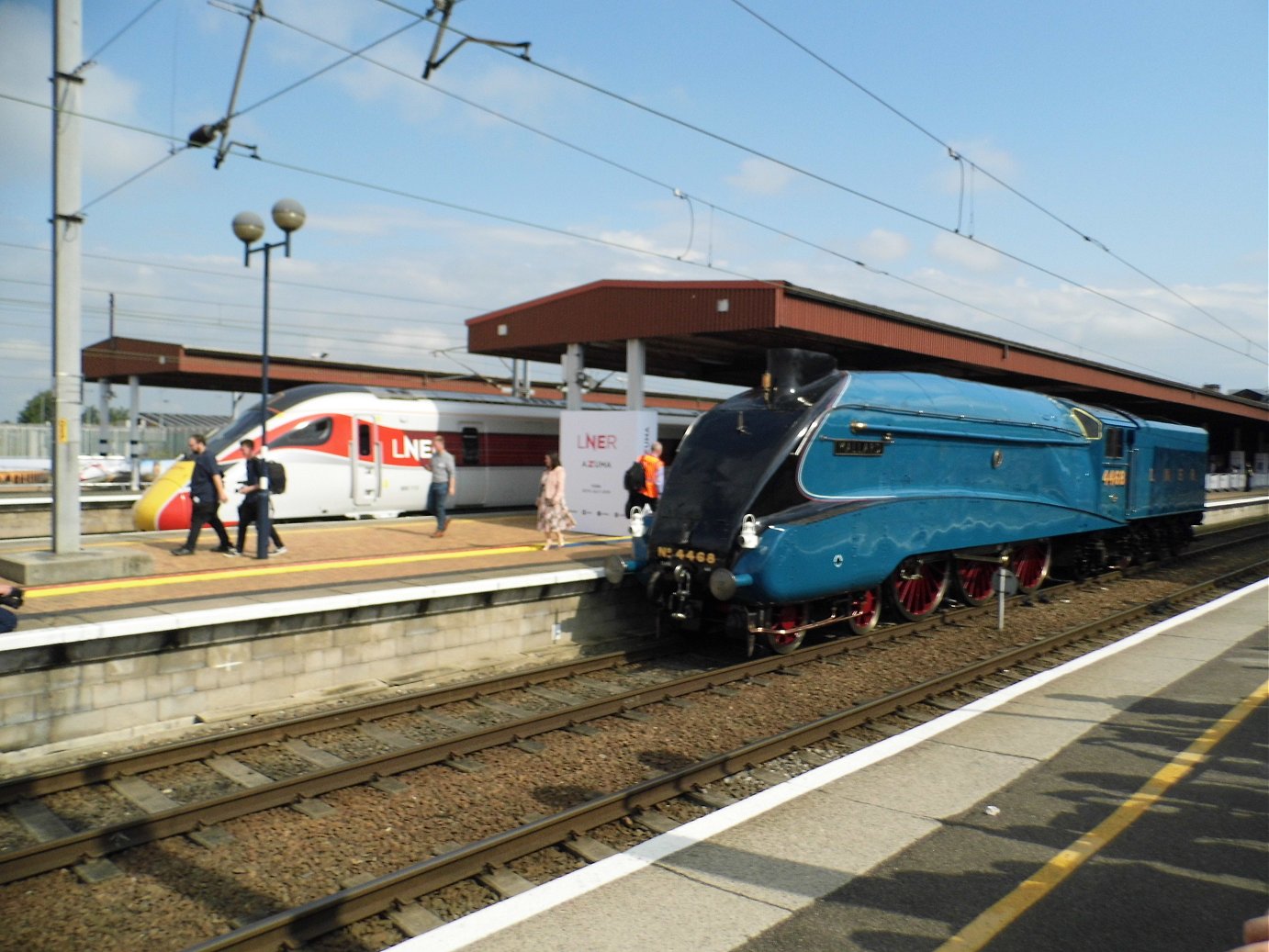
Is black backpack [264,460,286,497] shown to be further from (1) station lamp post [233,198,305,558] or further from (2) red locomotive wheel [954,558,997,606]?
(2) red locomotive wheel [954,558,997,606]

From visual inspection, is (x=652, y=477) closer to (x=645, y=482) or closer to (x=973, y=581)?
(x=645, y=482)

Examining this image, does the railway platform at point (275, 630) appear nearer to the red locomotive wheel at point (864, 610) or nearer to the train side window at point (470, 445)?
the red locomotive wheel at point (864, 610)

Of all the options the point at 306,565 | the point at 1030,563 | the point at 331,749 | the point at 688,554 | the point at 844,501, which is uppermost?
the point at 844,501

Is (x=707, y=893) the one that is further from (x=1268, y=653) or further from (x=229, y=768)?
(x=1268, y=653)

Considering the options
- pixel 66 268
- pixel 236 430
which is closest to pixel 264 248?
pixel 66 268

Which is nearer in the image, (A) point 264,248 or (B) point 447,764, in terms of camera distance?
(B) point 447,764

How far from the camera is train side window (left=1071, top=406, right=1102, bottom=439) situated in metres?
15.9

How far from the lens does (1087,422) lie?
1611 centimetres

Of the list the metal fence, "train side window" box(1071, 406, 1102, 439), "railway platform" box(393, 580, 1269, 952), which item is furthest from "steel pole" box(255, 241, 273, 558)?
the metal fence

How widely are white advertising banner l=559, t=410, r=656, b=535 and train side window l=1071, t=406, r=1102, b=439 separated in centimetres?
732

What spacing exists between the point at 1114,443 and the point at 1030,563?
322cm

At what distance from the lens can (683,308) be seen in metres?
17.9

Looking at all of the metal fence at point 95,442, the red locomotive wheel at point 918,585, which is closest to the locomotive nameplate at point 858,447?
the red locomotive wheel at point 918,585

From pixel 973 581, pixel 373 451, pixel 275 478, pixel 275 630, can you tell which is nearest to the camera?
pixel 275 630
